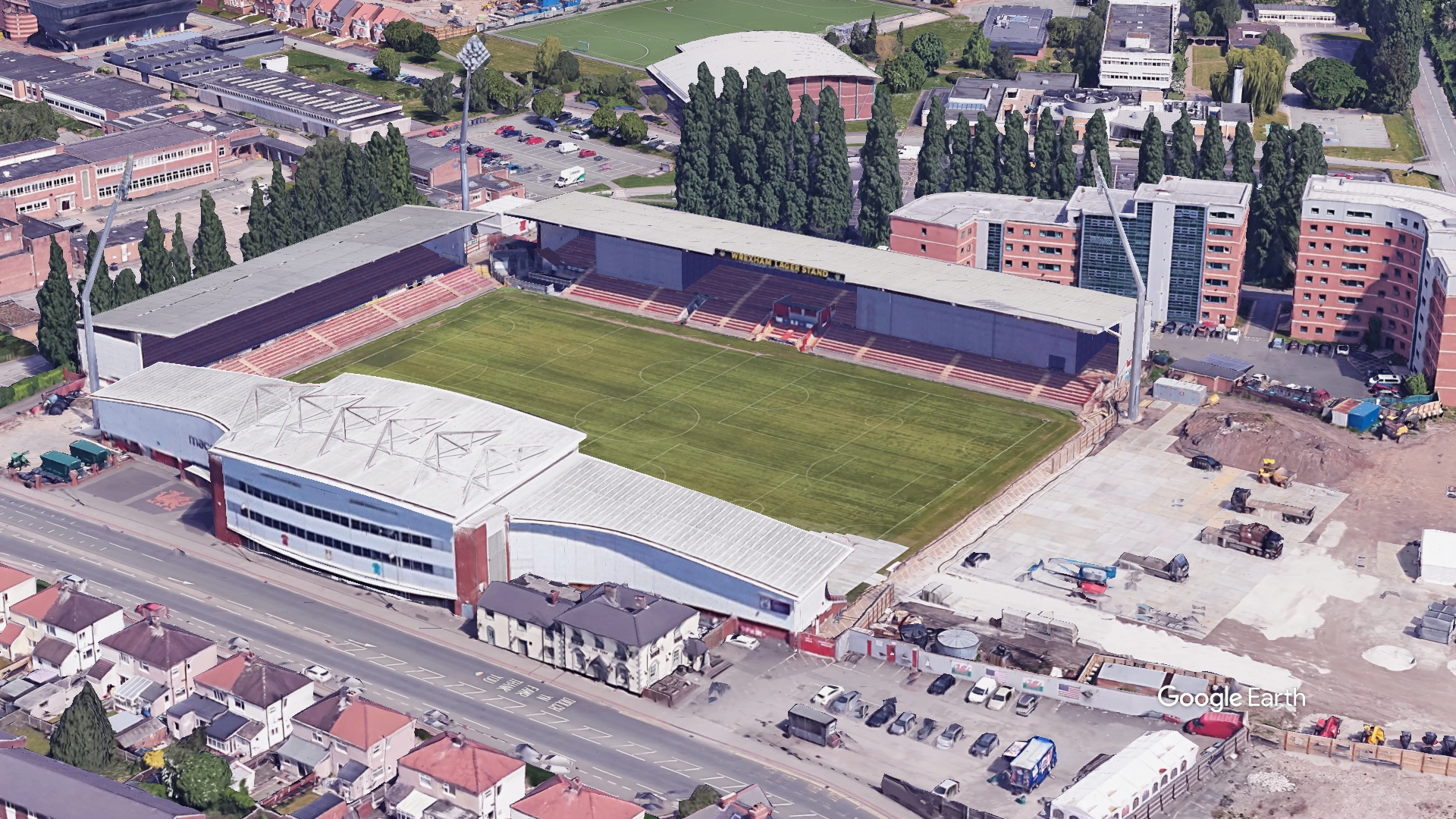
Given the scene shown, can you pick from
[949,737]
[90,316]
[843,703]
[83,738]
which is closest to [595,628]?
[843,703]

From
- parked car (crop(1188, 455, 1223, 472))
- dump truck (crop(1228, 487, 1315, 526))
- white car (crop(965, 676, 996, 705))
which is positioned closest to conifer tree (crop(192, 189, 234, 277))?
parked car (crop(1188, 455, 1223, 472))

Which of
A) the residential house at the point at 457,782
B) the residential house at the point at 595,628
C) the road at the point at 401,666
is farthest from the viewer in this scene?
the residential house at the point at 595,628

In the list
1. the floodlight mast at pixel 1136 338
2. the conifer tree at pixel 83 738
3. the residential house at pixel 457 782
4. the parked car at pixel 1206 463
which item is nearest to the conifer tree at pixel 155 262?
the conifer tree at pixel 83 738

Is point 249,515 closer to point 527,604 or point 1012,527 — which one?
point 527,604

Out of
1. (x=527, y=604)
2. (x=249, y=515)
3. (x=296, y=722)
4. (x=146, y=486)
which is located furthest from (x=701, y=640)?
(x=146, y=486)

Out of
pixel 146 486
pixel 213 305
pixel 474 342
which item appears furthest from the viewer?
pixel 474 342

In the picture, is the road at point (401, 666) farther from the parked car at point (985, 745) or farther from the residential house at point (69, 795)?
the residential house at point (69, 795)
